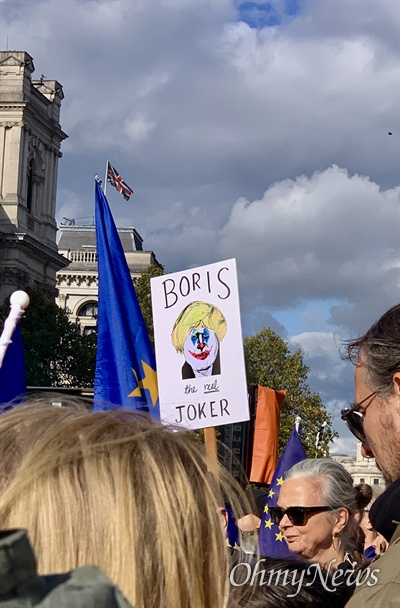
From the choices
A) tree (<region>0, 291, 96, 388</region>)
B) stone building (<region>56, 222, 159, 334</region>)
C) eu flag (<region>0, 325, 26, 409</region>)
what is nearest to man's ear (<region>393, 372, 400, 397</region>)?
eu flag (<region>0, 325, 26, 409</region>)

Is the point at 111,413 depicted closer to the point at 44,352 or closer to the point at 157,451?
the point at 157,451

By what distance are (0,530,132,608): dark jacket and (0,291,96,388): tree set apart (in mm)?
46095

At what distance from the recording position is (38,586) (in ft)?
4.31

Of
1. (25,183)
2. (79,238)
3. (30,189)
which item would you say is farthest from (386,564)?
(79,238)

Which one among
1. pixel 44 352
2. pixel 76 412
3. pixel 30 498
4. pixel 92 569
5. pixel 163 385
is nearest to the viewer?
pixel 92 569

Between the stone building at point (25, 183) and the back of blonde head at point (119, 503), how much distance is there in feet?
186

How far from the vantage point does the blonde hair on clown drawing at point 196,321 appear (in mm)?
7914

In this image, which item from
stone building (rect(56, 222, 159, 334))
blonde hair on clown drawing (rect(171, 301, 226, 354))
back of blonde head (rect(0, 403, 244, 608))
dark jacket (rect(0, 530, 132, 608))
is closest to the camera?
dark jacket (rect(0, 530, 132, 608))

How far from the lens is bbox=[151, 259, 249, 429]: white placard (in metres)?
7.64

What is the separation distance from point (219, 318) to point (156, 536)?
6289 mm

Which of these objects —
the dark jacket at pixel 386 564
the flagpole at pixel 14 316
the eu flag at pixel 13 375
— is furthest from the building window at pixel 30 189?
the dark jacket at pixel 386 564

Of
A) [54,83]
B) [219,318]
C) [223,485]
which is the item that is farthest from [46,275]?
[223,485]

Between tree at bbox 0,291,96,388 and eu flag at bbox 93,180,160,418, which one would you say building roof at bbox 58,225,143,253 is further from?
eu flag at bbox 93,180,160,418

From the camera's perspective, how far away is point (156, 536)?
1652 mm
